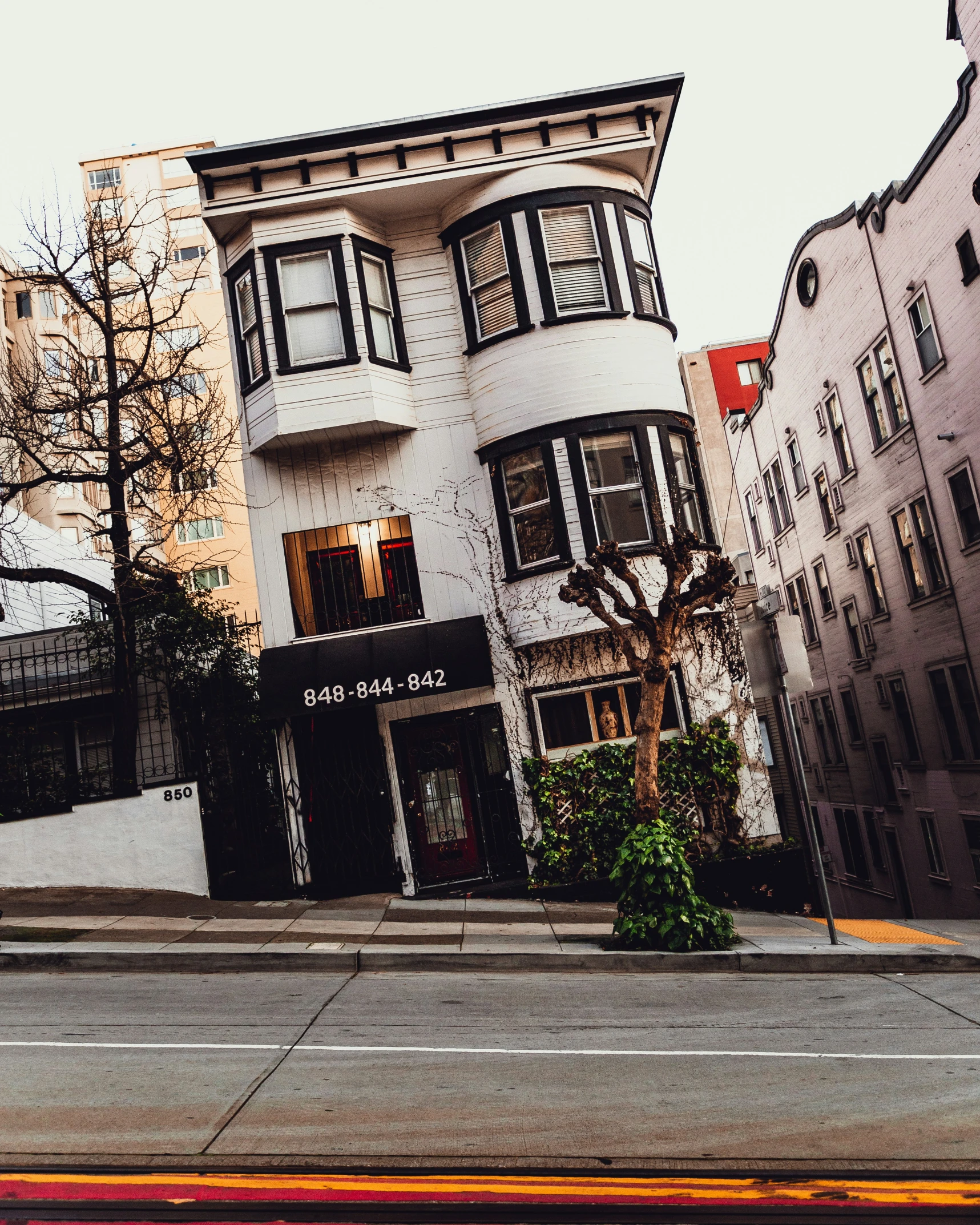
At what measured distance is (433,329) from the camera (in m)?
16.2

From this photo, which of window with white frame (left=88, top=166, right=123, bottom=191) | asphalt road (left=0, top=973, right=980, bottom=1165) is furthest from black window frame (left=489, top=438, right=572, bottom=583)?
window with white frame (left=88, top=166, right=123, bottom=191)

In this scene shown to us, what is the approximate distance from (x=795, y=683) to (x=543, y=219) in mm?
8736

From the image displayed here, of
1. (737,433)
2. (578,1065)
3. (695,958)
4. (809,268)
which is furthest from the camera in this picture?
(737,433)

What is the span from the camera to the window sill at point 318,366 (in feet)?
50.2

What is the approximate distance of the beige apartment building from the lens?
133ft

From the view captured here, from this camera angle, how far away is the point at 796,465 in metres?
32.0

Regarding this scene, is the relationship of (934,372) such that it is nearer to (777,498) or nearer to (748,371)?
(777,498)

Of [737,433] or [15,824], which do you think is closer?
[15,824]

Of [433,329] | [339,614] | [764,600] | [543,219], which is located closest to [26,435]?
[339,614]

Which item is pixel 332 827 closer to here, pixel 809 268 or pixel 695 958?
pixel 695 958

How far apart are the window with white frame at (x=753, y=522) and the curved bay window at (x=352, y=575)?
965 inches

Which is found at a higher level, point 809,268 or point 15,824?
point 809,268

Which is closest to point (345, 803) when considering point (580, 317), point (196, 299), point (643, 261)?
point (580, 317)

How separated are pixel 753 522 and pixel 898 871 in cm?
1503
